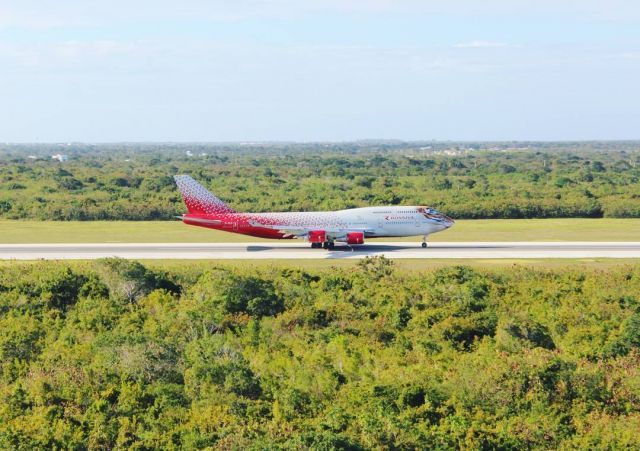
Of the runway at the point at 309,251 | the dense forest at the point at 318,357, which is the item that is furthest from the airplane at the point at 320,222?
the dense forest at the point at 318,357

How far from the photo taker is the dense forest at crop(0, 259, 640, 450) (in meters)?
30.3

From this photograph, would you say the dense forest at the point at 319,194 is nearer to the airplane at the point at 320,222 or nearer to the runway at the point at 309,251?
the runway at the point at 309,251

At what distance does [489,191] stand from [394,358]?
91480 millimetres

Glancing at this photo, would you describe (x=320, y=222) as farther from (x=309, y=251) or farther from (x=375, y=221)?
(x=375, y=221)

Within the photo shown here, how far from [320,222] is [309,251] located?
2.72m

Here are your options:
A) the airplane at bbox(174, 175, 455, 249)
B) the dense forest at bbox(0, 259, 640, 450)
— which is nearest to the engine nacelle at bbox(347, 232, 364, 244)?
the airplane at bbox(174, 175, 455, 249)

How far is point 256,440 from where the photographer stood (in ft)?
94.5

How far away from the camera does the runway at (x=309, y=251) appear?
6644 cm

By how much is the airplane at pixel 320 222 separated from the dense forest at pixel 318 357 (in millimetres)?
12780

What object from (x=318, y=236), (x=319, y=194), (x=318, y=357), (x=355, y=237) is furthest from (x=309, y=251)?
(x=319, y=194)

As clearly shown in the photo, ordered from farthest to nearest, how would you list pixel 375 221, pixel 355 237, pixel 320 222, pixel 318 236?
pixel 375 221 → pixel 320 222 → pixel 318 236 → pixel 355 237

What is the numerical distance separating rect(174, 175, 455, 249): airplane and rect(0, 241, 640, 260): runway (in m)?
1.34

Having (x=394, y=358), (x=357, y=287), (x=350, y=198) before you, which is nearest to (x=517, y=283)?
(x=357, y=287)

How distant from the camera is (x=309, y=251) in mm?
71125
